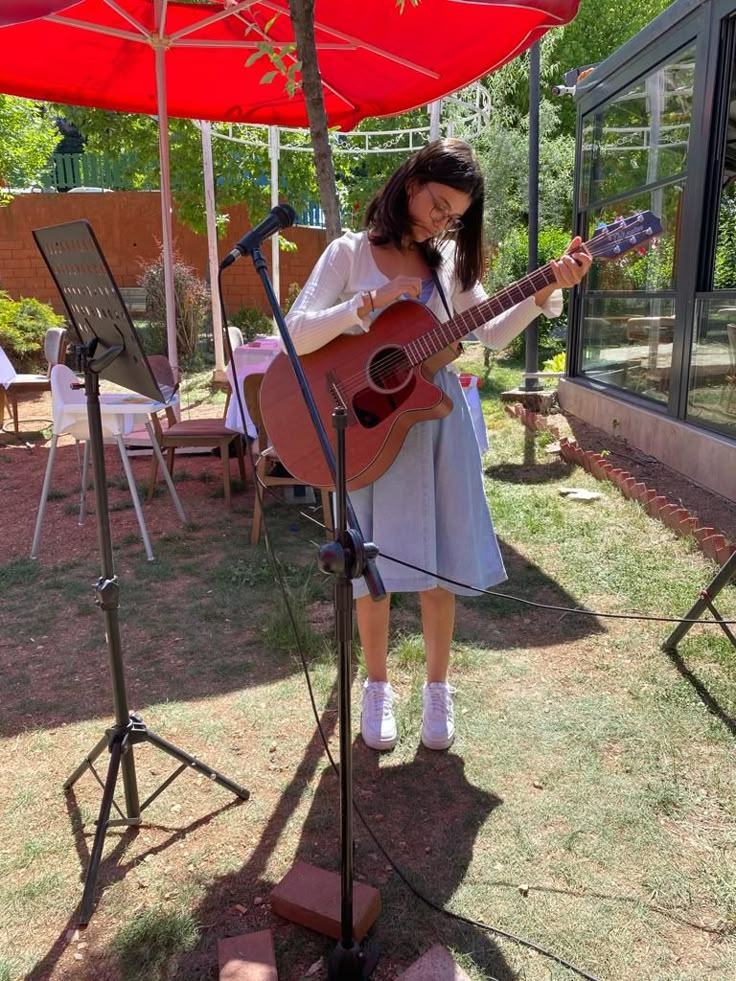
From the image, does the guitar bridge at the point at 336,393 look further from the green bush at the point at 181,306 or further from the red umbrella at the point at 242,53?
the green bush at the point at 181,306

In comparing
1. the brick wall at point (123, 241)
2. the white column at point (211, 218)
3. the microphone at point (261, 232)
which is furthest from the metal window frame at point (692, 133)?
the brick wall at point (123, 241)

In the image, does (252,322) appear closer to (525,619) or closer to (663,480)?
(663,480)

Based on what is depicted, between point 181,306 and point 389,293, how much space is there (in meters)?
9.43

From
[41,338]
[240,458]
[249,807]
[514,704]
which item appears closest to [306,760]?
[249,807]

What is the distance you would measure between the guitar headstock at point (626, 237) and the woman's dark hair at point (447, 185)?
33cm

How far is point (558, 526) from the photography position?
446 cm

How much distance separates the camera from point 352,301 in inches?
79.0

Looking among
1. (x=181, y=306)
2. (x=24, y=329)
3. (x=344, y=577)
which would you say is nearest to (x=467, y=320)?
(x=344, y=577)

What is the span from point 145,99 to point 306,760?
5879mm

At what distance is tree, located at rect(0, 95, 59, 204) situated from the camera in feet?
36.3

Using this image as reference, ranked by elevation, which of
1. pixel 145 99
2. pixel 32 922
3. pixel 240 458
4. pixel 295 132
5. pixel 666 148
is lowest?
pixel 32 922

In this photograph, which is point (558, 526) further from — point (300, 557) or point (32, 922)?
point (32, 922)

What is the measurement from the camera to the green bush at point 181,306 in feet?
35.1

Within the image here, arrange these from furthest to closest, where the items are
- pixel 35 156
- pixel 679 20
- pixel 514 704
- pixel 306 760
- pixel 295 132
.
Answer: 1. pixel 295 132
2. pixel 35 156
3. pixel 679 20
4. pixel 514 704
5. pixel 306 760
